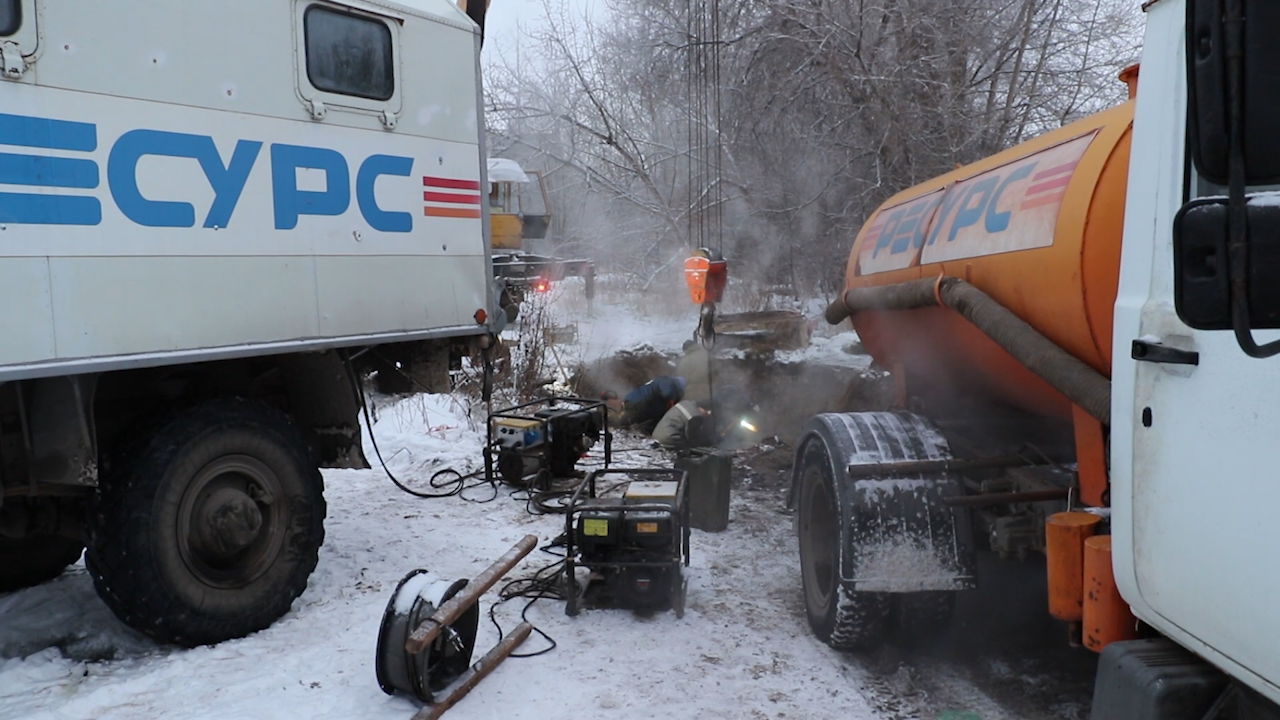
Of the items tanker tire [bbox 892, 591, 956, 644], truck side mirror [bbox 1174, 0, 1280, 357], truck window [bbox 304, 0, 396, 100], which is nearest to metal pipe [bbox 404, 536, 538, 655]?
tanker tire [bbox 892, 591, 956, 644]

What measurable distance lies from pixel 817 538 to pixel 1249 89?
3.69 meters

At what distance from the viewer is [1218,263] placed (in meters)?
1.48

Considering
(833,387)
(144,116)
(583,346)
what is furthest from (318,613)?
(583,346)

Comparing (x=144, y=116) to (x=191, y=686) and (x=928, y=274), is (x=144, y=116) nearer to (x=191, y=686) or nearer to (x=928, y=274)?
(x=191, y=686)

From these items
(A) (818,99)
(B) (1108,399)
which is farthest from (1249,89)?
(A) (818,99)

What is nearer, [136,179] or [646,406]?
[136,179]

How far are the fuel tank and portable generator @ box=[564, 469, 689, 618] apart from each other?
176cm

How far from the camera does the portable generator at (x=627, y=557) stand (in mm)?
4953

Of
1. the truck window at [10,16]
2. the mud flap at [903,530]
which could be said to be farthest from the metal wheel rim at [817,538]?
the truck window at [10,16]

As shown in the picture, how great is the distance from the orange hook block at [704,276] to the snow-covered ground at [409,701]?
331cm

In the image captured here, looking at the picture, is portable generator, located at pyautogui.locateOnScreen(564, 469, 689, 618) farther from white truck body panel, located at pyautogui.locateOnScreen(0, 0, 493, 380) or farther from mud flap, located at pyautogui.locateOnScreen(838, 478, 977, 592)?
white truck body panel, located at pyautogui.locateOnScreen(0, 0, 493, 380)

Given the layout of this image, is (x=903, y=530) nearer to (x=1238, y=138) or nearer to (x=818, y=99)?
(x=1238, y=138)

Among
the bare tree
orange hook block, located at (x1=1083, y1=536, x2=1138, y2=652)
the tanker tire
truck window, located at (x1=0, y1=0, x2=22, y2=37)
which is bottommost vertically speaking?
the tanker tire

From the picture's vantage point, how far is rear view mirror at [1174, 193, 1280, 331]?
143cm
